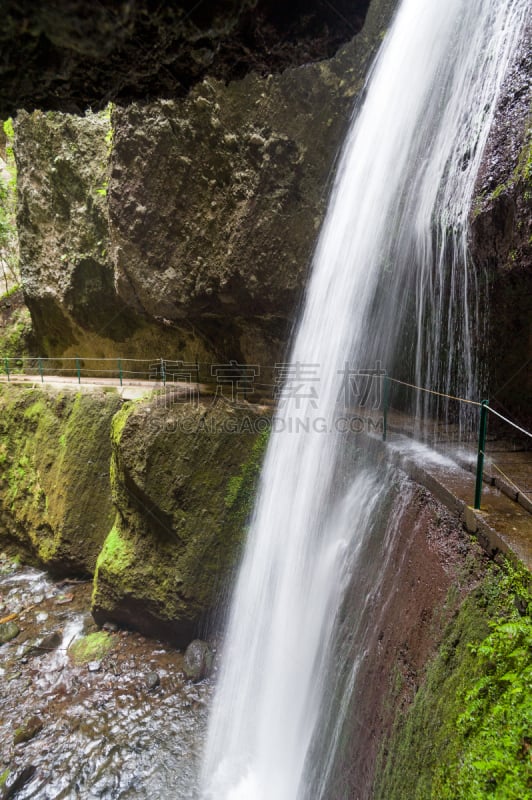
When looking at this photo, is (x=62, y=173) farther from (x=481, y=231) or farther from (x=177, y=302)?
(x=481, y=231)

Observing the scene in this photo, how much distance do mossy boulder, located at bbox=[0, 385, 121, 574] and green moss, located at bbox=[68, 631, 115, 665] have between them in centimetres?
186

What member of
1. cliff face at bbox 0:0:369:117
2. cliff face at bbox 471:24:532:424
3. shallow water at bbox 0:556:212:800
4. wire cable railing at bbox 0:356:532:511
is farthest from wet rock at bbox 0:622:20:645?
cliff face at bbox 471:24:532:424

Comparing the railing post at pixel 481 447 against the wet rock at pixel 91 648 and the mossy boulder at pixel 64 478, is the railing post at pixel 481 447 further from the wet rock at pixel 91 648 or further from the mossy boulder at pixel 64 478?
the mossy boulder at pixel 64 478

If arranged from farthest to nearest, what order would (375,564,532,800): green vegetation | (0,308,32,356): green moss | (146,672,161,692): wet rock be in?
(0,308,32,356): green moss, (146,672,161,692): wet rock, (375,564,532,800): green vegetation

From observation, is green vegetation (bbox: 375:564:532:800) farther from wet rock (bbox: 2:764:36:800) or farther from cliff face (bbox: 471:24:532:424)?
wet rock (bbox: 2:764:36:800)

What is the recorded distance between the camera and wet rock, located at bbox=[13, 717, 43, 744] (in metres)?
5.68

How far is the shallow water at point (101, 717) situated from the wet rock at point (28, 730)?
56 millimetres

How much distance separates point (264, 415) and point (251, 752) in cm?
501

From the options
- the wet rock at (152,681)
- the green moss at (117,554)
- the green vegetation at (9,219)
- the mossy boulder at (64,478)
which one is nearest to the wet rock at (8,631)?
the mossy boulder at (64,478)

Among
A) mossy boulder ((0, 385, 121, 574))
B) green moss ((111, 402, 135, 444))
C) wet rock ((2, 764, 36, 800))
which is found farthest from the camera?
mossy boulder ((0, 385, 121, 574))

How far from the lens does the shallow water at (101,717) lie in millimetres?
5180

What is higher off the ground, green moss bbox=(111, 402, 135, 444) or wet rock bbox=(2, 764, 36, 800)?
green moss bbox=(111, 402, 135, 444)

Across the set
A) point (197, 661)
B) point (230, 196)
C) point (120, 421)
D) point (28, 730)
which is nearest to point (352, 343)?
point (230, 196)

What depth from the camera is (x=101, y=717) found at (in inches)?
237
